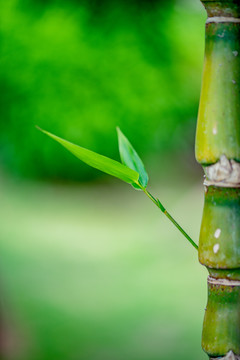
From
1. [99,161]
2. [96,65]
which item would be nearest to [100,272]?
[96,65]

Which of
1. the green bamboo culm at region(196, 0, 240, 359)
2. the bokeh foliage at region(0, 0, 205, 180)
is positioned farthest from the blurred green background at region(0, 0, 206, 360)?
the green bamboo culm at region(196, 0, 240, 359)

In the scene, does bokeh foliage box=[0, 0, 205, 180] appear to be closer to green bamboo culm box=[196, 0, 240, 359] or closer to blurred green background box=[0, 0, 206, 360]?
blurred green background box=[0, 0, 206, 360]

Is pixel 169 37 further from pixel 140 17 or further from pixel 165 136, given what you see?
pixel 165 136

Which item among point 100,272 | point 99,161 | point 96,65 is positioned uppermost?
point 99,161

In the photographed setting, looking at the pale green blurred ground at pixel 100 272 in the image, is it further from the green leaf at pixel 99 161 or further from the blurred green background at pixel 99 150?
the green leaf at pixel 99 161

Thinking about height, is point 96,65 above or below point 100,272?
above

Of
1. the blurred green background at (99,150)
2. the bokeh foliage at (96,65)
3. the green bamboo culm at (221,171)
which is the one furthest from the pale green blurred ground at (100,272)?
the green bamboo culm at (221,171)

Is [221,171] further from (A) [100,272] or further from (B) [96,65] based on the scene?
(B) [96,65]
